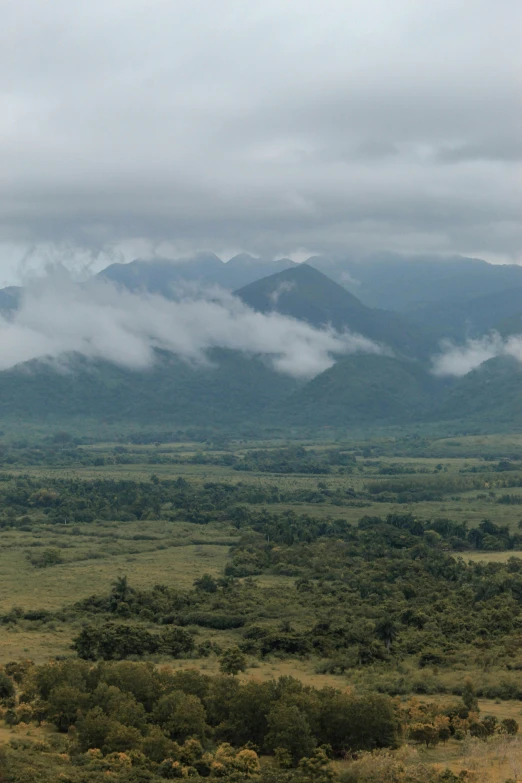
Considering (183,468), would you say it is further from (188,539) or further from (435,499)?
(188,539)

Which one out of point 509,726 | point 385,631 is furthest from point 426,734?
point 385,631

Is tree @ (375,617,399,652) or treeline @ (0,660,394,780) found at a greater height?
treeline @ (0,660,394,780)

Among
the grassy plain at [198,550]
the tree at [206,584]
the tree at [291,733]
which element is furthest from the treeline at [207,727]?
the tree at [206,584]

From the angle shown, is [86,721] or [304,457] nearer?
[86,721]

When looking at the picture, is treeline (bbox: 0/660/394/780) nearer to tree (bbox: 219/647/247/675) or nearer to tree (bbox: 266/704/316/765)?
tree (bbox: 266/704/316/765)

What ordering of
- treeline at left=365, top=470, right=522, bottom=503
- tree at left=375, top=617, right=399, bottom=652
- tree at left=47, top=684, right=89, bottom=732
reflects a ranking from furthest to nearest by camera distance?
treeline at left=365, top=470, right=522, bottom=503, tree at left=375, top=617, right=399, bottom=652, tree at left=47, top=684, right=89, bottom=732

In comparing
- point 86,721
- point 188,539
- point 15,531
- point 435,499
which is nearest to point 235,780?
point 86,721

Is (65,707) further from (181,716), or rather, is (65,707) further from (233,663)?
(233,663)

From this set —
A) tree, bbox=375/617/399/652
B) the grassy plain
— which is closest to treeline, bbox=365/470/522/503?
the grassy plain

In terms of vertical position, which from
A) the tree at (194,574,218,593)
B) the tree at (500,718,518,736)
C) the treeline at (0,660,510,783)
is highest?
the treeline at (0,660,510,783)

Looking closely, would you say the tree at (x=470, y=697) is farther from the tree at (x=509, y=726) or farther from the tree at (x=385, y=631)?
the tree at (x=385, y=631)
